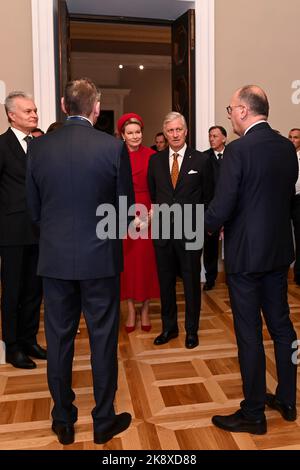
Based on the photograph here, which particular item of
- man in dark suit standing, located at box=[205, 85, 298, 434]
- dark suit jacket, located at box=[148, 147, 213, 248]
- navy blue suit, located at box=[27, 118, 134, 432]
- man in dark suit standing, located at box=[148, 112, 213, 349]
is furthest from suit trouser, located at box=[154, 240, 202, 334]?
navy blue suit, located at box=[27, 118, 134, 432]

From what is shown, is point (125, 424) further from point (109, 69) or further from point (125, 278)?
point (109, 69)

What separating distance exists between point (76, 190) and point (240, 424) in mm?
1394

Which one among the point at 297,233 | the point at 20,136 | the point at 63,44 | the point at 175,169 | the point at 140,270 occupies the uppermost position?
the point at 63,44

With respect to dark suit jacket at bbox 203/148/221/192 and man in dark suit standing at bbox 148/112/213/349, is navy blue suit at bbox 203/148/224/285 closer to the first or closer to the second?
dark suit jacket at bbox 203/148/221/192

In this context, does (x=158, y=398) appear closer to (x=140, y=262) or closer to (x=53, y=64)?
(x=140, y=262)

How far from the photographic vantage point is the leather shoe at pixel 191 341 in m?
3.52

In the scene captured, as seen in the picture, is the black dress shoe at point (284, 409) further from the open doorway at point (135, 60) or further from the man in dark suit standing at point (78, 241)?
the open doorway at point (135, 60)

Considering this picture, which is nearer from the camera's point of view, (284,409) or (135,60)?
(284,409)

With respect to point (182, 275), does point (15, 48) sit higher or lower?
higher

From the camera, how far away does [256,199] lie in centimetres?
221

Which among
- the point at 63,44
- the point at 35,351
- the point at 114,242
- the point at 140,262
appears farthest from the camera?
the point at 63,44

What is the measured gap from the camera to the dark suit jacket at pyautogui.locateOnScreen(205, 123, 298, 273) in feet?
7.14

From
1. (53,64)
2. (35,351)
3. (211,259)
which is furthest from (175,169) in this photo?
(53,64)

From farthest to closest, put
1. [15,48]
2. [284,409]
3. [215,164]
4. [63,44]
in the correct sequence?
[215,164]
[15,48]
[63,44]
[284,409]
